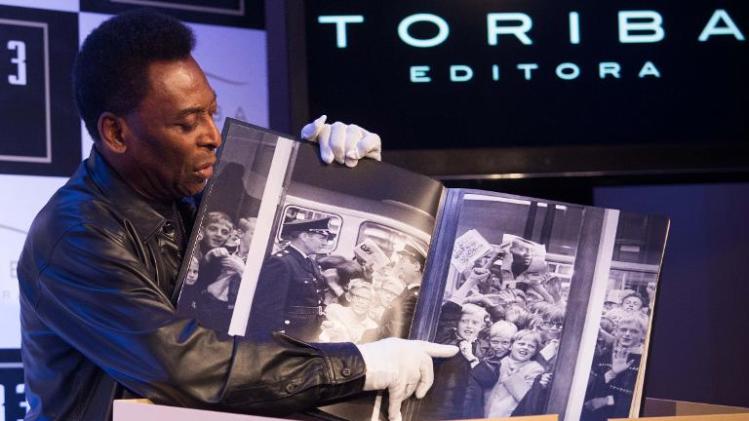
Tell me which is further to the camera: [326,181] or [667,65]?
[667,65]

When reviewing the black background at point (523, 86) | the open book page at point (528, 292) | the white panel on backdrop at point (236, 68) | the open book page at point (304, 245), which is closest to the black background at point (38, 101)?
the white panel on backdrop at point (236, 68)

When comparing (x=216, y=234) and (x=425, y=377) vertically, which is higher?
(x=216, y=234)

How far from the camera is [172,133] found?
4.91 feet

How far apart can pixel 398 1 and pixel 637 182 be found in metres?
0.67

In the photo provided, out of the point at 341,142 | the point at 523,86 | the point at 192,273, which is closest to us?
the point at 192,273

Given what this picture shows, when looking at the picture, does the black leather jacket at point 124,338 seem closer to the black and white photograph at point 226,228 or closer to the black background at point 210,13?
the black and white photograph at point 226,228

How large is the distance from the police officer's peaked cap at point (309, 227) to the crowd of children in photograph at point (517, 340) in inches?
7.6

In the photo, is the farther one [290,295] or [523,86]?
[523,86]

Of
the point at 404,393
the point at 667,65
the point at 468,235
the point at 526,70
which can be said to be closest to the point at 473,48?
the point at 526,70

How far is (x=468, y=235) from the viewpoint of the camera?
1.51 metres

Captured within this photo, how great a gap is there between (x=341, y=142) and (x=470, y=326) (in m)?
0.32

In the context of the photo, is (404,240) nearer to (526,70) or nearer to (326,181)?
(326,181)

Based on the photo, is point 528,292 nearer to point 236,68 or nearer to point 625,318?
point 625,318

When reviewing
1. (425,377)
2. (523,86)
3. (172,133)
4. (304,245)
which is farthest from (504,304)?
(523,86)
